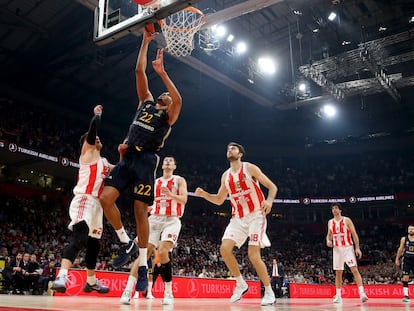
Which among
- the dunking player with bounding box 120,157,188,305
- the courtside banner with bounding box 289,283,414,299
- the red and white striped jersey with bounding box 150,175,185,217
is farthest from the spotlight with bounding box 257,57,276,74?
the red and white striped jersey with bounding box 150,175,185,217

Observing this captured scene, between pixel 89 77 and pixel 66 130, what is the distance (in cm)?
341

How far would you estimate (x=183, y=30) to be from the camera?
31.9 feet

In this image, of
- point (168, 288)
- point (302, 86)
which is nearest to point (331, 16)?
point (302, 86)

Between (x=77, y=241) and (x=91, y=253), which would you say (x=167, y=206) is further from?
(x=77, y=241)

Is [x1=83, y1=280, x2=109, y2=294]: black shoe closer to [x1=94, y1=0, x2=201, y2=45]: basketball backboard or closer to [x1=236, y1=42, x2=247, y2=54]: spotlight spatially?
[x1=94, y1=0, x2=201, y2=45]: basketball backboard

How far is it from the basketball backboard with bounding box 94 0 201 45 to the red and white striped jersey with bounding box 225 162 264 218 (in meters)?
2.66

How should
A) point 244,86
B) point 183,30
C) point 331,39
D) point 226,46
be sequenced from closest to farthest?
point 183,30 → point 226,46 → point 331,39 → point 244,86

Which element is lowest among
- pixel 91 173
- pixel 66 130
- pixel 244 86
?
pixel 91 173

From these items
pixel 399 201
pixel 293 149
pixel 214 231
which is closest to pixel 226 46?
pixel 214 231

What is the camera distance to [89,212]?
5.08 meters

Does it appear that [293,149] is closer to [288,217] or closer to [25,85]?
[288,217]

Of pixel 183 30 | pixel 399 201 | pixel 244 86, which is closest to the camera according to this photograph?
pixel 183 30

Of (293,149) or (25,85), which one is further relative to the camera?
(293,149)

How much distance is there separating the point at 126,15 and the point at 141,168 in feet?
11.3
